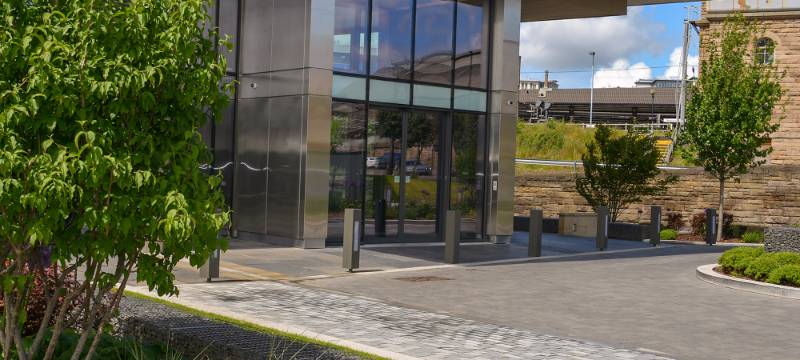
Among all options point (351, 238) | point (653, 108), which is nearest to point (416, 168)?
point (351, 238)

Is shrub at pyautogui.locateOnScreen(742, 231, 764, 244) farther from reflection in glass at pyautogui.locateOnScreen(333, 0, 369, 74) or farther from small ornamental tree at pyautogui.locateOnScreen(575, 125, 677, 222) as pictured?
reflection in glass at pyautogui.locateOnScreen(333, 0, 369, 74)

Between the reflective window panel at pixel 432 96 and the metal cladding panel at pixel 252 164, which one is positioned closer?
the metal cladding panel at pixel 252 164

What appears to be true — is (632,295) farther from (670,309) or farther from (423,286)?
(423,286)

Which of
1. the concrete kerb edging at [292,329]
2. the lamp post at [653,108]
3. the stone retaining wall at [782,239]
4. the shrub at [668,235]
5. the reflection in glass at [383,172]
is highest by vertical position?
the lamp post at [653,108]

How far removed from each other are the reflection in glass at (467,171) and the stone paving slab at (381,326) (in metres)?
9.81

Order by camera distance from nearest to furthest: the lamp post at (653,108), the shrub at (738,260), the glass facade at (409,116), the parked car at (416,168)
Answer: the shrub at (738,260), the glass facade at (409,116), the parked car at (416,168), the lamp post at (653,108)

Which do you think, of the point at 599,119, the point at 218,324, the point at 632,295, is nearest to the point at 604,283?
the point at 632,295

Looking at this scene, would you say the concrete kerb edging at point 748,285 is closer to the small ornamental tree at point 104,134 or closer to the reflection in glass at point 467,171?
the reflection in glass at point 467,171

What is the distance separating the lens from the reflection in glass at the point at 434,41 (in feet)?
72.2

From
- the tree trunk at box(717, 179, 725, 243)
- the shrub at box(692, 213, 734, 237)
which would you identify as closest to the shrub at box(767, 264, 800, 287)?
the tree trunk at box(717, 179, 725, 243)

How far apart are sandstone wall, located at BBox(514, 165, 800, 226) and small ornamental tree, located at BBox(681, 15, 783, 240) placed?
234 cm

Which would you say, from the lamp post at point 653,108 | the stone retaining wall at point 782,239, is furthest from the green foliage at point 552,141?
the stone retaining wall at point 782,239

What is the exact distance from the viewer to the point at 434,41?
879 inches

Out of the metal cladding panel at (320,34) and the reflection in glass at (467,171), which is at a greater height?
the metal cladding panel at (320,34)
